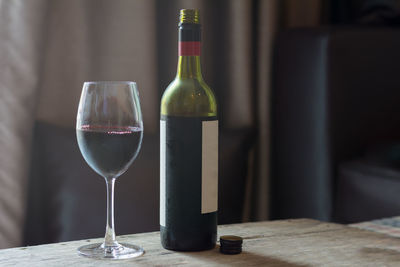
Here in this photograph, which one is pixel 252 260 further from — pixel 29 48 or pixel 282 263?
pixel 29 48

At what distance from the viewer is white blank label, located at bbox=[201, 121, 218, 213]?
2.65 feet

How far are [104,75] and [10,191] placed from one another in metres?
0.45

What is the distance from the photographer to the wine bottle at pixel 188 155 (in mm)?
801

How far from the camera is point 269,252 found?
0.84 meters

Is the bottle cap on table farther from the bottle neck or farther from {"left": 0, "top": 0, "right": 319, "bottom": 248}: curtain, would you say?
{"left": 0, "top": 0, "right": 319, "bottom": 248}: curtain

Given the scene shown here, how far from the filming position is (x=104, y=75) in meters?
1.79

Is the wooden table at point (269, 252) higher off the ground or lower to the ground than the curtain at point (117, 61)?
lower

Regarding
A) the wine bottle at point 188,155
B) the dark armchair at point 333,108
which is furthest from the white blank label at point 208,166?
the dark armchair at point 333,108

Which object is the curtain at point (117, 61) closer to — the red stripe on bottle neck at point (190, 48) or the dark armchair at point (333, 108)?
the dark armchair at point (333, 108)

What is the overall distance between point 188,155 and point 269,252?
19 centimetres

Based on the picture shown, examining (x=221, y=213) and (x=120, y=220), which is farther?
(x=221, y=213)

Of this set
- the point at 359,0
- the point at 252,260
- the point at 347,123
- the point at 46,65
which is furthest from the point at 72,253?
the point at 359,0

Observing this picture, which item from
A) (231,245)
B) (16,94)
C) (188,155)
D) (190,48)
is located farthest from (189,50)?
(16,94)

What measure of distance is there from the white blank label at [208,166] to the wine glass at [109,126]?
92 mm
